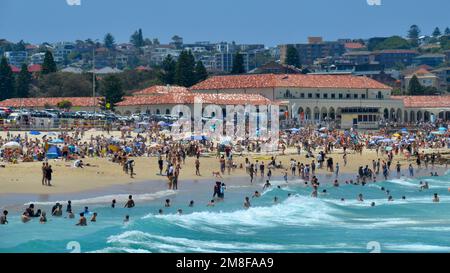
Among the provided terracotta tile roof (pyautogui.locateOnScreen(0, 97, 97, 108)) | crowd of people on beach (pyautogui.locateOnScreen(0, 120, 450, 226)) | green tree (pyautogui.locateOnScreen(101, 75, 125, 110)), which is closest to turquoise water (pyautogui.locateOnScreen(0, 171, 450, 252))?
crowd of people on beach (pyautogui.locateOnScreen(0, 120, 450, 226))

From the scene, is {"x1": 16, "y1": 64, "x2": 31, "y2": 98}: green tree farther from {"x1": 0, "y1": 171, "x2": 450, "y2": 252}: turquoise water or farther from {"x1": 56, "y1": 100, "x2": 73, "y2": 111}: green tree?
{"x1": 0, "y1": 171, "x2": 450, "y2": 252}: turquoise water

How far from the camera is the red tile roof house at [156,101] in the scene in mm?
62656

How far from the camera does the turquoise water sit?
1625 cm

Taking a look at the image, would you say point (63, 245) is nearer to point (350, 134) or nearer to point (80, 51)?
point (350, 134)

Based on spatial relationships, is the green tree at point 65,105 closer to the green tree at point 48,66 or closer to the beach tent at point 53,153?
the green tree at point 48,66

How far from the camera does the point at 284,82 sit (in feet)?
230

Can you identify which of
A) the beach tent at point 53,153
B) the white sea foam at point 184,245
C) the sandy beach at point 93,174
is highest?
the beach tent at point 53,153

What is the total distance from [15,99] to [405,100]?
34.4 metres

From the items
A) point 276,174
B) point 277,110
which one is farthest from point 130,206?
point 277,110

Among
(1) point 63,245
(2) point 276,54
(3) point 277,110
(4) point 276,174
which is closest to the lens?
(1) point 63,245

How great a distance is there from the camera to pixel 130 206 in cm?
2389

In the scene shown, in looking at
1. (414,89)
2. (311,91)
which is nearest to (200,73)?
(311,91)

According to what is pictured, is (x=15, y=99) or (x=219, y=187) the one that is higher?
(x=15, y=99)

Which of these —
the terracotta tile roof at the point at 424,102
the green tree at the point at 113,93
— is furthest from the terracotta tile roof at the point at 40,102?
the terracotta tile roof at the point at 424,102
